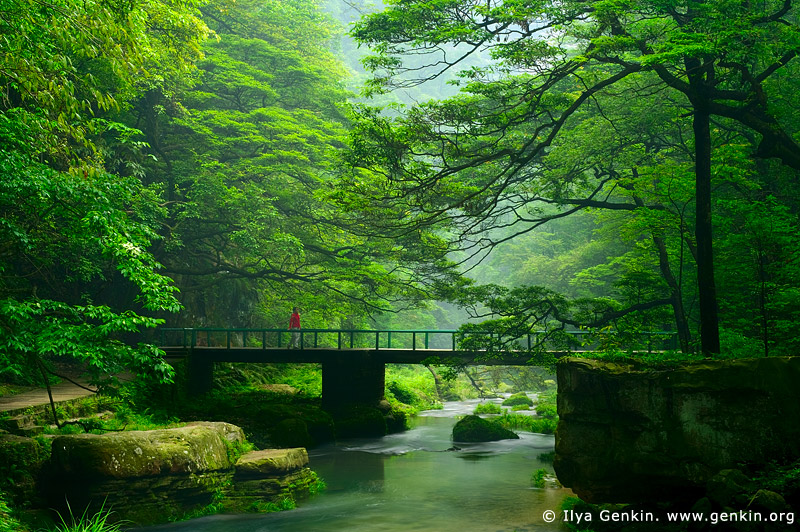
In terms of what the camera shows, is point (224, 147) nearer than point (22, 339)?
No

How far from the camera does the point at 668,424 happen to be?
952cm

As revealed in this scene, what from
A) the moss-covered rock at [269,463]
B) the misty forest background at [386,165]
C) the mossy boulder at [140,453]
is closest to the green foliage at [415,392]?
the misty forest background at [386,165]

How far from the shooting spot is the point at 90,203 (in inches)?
416

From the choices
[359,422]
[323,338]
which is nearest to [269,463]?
[359,422]

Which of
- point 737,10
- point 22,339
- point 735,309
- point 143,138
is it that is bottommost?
point 22,339

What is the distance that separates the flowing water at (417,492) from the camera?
1181 centimetres

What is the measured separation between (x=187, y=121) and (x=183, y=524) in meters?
15.4

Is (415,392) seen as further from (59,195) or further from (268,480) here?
(59,195)

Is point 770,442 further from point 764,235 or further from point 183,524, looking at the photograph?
point 183,524

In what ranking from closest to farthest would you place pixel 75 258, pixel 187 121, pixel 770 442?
pixel 770 442 < pixel 75 258 < pixel 187 121

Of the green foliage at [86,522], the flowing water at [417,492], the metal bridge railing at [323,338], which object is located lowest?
the flowing water at [417,492]

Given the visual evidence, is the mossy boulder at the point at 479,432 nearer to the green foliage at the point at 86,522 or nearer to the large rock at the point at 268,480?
the large rock at the point at 268,480

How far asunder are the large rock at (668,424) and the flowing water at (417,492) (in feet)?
6.32

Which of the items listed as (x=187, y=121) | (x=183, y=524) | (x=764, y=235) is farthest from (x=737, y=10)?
(x=187, y=121)
